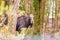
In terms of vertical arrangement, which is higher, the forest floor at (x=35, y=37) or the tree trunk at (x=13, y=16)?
the tree trunk at (x=13, y=16)

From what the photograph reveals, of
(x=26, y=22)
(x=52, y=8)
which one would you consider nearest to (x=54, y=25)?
(x=52, y=8)

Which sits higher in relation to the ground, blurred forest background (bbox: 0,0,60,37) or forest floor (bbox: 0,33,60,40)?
blurred forest background (bbox: 0,0,60,37)

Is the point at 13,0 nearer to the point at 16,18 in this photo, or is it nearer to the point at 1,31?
the point at 16,18

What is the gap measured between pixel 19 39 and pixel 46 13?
0.46m

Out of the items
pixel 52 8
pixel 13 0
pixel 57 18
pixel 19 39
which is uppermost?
pixel 13 0

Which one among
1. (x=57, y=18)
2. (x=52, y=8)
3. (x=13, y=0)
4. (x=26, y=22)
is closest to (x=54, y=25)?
(x=57, y=18)

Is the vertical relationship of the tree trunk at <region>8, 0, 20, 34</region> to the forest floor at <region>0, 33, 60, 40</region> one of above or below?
above

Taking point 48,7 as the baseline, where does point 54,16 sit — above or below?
below

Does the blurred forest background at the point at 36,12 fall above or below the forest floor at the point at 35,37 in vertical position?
above

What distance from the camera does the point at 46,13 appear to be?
62.4 inches

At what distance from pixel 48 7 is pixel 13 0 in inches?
17.2

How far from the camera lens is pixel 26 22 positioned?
161cm

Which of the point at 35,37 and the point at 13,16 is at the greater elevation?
the point at 13,16

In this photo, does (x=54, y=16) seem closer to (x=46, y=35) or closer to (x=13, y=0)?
(x=46, y=35)
